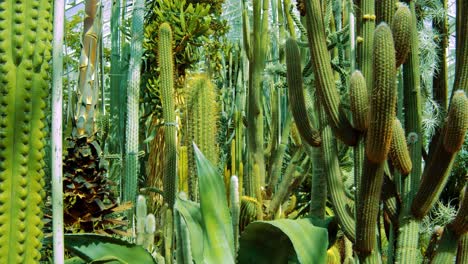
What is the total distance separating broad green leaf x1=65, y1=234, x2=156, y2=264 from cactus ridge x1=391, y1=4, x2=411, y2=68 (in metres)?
0.90

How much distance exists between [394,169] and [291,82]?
422 millimetres

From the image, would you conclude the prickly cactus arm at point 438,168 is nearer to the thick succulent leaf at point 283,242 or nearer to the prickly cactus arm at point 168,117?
the thick succulent leaf at point 283,242

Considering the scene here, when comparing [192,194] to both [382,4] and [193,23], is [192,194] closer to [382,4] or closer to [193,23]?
[382,4]

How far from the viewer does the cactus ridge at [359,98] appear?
6.02 ft

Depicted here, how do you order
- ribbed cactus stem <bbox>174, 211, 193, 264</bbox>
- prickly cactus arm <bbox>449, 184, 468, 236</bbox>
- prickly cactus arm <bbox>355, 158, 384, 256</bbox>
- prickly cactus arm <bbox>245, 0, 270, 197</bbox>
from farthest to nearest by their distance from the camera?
1. prickly cactus arm <bbox>245, 0, 270, 197</bbox>
2. prickly cactus arm <bbox>449, 184, 468, 236</bbox>
3. prickly cactus arm <bbox>355, 158, 384, 256</bbox>
4. ribbed cactus stem <bbox>174, 211, 193, 264</bbox>

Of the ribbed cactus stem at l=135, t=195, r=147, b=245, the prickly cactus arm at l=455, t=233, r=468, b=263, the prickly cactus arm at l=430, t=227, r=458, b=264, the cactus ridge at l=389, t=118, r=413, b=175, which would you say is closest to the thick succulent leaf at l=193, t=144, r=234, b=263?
the ribbed cactus stem at l=135, t=195, r=147, b=245

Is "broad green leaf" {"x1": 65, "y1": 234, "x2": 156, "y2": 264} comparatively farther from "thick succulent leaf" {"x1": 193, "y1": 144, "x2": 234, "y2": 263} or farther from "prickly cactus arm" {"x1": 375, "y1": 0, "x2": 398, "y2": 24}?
"prickly cactus arm" {"x1": 375, "y1": 0, "x2": 398, "y2": 24}

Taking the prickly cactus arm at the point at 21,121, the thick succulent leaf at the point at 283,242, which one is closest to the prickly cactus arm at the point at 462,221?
the thick succulent leaf at the point at 283,242

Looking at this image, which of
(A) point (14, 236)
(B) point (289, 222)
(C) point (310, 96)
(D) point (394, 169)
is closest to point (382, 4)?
(D) point (394, 169)

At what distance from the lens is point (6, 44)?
1.19 m

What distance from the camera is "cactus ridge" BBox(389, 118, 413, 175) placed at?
75.8 inches

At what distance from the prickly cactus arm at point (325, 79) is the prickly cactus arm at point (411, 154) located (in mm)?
226

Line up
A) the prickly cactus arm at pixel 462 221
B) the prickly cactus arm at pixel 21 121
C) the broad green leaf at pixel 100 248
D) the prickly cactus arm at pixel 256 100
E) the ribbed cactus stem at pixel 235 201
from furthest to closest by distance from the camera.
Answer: the prickly cactus arm at pixel 256 100, the prickly cactus arm at pixel 462 221, the broad green leaf at pixel 100 248, the ribbed cactus stem at pixel 235 201, the prickly cactus arm at pixel 21 121

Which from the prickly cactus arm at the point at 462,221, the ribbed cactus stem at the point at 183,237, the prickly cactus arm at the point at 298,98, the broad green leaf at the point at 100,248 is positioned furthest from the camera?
the prickly cactus arm at the point at 298,98
